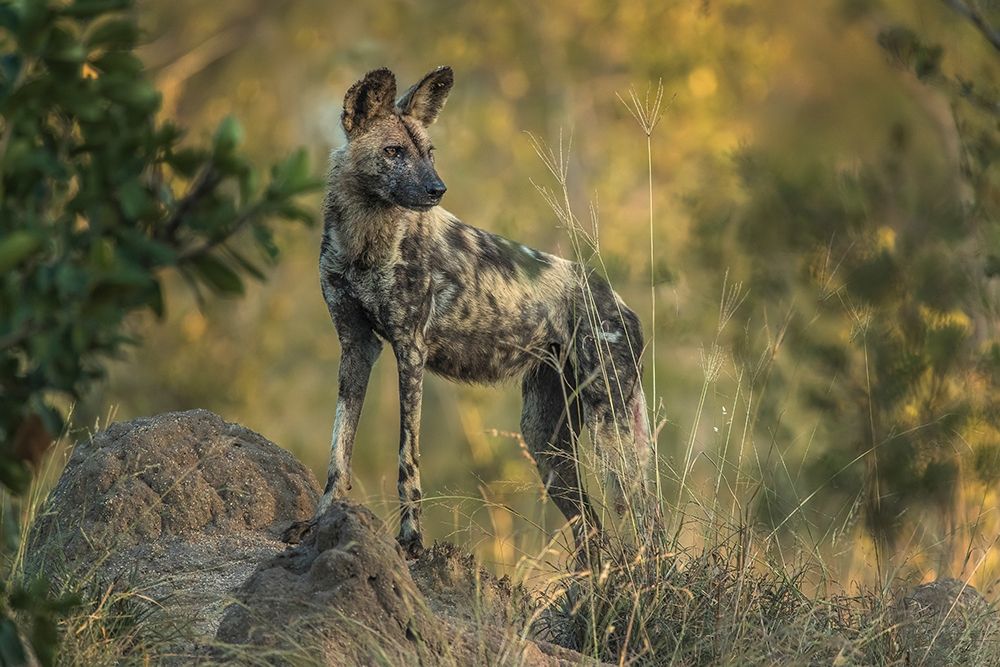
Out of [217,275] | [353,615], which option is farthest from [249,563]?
[217,275]

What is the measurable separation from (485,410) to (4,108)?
53.0 feet

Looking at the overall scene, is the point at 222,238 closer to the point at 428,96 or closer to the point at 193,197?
the point at 193,197

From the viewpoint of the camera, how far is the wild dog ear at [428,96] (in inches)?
268

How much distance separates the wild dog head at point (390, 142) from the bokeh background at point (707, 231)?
232 millimetres

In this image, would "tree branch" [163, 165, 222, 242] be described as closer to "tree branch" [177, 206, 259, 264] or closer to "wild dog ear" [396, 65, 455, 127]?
"tree branch" [177, 206, 259, 264]

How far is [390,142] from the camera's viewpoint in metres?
6.60

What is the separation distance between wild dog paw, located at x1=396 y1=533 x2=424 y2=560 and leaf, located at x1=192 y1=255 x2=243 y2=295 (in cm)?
319

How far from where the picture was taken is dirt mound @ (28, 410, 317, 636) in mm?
5590

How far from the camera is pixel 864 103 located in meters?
16.2

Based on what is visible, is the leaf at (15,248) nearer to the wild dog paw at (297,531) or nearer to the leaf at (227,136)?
the leaf at (227,136)

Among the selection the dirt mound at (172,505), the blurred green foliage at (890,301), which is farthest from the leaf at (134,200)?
the blurred green foliage at (890,301)

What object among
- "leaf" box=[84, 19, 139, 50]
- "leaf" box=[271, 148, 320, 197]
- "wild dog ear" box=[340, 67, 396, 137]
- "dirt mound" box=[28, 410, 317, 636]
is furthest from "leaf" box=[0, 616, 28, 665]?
"wild dog ear" box=[340, 67, 396, 137]

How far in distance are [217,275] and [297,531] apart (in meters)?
3.15

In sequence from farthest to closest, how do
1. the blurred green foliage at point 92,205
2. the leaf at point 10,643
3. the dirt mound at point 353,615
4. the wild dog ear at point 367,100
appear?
the wild dog ear at point 367,100 < the dirt mound at point 353,615 < the leaf at point 10,643 < the blurred green foliage at point 92,205
